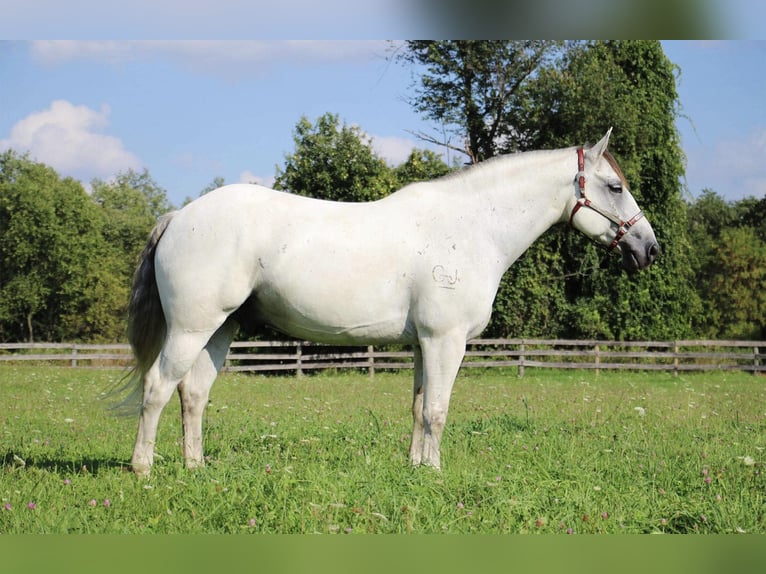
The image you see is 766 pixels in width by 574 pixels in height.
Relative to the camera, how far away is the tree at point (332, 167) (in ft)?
67.0

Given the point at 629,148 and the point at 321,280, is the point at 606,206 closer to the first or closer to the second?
the point at 321,280

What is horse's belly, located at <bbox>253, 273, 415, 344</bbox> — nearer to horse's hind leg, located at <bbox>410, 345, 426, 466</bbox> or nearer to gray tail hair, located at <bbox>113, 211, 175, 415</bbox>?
horse's hind leg, located at <bbox>410, 345, 426, 466</bbox>

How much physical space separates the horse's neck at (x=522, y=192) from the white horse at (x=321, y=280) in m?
0.03

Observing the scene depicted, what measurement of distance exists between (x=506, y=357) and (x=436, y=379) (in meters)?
16.4

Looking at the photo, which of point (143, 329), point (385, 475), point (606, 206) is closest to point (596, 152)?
point (606, 206)

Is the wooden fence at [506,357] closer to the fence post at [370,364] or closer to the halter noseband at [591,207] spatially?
the fence post at [370,364]

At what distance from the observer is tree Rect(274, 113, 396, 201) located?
20.4 meters

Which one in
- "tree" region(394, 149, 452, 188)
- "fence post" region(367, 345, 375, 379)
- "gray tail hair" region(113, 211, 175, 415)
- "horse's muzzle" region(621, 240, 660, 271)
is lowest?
"fence post" region(367, 345, 375, 379)

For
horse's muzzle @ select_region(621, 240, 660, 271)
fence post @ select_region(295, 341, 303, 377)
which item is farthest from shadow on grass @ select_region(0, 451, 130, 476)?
fence post @ select_region(295, 341, 303, 377)

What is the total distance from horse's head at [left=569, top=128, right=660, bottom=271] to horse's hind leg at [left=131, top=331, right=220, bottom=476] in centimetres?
314

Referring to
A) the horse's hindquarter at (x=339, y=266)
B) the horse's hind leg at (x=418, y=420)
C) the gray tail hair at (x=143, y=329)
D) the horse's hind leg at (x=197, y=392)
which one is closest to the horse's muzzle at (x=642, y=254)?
the horse's hindquarter at (x=339, y=266)

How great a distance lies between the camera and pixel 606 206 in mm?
5391

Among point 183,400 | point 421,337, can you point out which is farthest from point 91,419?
point 421,337
